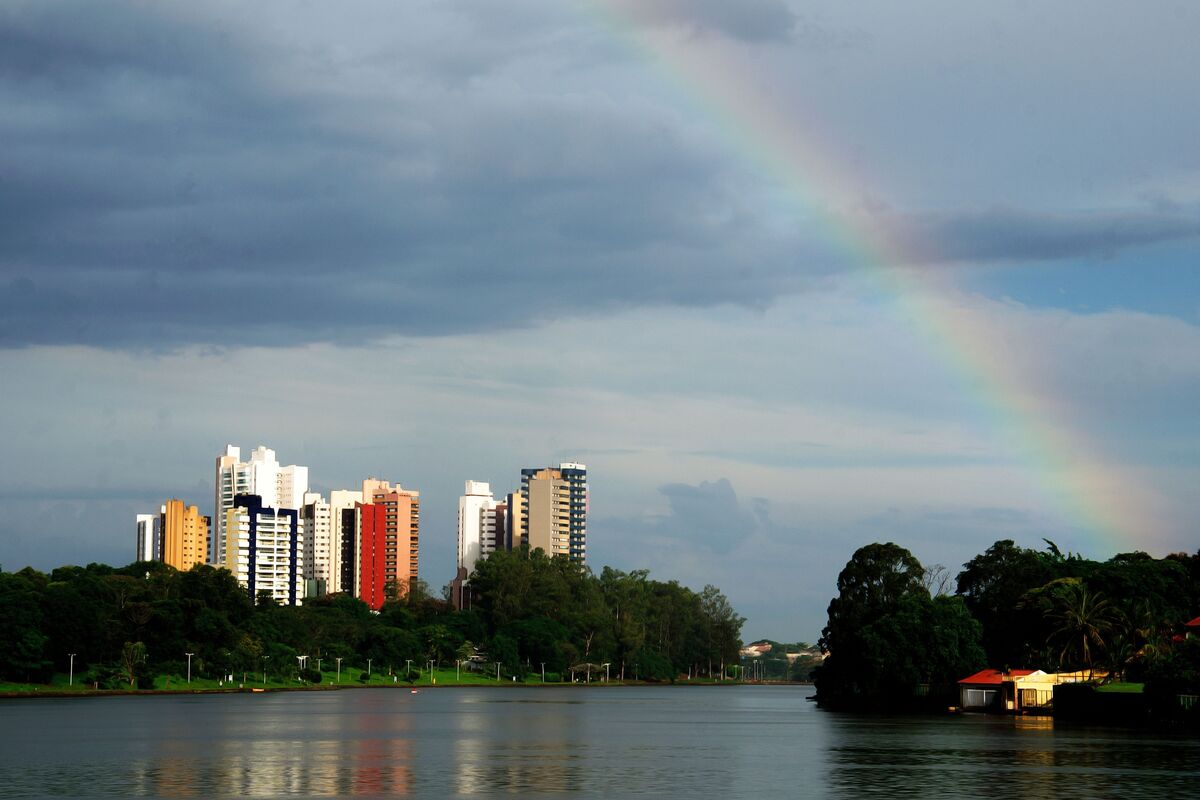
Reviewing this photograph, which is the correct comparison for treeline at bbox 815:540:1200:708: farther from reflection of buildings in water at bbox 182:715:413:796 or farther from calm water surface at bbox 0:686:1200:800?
reflection of buildings in water at bbox 182:715:413:796

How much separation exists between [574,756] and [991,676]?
65046mm

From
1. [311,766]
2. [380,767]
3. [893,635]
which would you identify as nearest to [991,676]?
[893,635]

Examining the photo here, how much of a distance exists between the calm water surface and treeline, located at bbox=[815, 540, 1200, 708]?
1112 centimetres

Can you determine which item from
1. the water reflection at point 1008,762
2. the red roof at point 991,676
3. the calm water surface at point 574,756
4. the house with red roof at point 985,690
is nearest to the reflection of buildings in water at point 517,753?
the calm water surface at point 574,756

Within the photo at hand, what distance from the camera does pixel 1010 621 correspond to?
142250mm

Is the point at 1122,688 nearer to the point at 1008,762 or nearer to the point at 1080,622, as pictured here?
the point at 1080,622

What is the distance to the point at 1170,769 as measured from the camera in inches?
2685

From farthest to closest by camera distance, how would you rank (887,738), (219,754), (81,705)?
1. (81,705)
2. (887,738)
3. (219,754)

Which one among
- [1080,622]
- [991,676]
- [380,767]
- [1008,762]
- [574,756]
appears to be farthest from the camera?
[991,676]

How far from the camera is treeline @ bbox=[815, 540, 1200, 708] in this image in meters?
126

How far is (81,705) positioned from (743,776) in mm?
98966

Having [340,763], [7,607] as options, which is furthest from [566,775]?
[7,607]

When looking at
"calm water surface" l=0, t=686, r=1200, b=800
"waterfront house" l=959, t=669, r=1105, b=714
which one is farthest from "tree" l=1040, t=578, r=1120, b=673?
"calm water surface" l=0, t=686, r=1200, b=800

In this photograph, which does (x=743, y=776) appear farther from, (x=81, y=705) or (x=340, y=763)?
(x=81, y=705)
